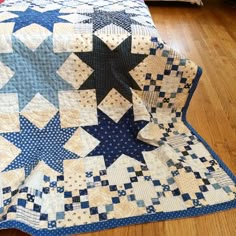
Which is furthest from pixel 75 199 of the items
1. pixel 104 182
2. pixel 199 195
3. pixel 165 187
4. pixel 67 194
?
pixel 199 195

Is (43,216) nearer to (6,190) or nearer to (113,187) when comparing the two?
(6,190)

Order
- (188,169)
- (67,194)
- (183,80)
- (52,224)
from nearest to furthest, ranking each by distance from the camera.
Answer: (52,224) → (67,194) → (188,169) → (183,80)

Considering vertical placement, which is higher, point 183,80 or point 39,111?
point 183,80

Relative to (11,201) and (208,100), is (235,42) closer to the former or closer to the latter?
(208,100)

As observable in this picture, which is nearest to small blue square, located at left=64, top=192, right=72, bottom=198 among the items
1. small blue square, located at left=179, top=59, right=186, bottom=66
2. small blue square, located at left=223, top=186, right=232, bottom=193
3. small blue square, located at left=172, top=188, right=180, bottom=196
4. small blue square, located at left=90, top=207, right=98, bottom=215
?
small blue square, located at left=90, top=207, right=98, bottom=215

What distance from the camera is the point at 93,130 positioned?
133 centimetres

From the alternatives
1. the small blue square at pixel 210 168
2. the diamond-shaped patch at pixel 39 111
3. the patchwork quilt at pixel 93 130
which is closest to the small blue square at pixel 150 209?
the patchwork quilt at pixel 93 130

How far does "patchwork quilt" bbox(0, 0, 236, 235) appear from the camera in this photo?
112 cm

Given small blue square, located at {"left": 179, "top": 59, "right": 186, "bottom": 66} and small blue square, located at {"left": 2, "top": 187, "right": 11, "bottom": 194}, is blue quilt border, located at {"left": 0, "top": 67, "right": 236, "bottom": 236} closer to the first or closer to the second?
small blue square, located at {"left": 2, "top": 187, "right": 11, "bottom": 194}

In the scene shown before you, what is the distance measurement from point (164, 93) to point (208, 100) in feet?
1.68

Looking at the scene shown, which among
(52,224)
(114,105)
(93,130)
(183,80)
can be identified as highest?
(183,80)

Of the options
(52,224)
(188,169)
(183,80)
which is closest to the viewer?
(52,224)

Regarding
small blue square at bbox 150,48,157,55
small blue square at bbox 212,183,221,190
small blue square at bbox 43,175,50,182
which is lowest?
Result: small blue square at bbox 43,175,50,182

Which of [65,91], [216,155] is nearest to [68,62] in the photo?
[65,91]
